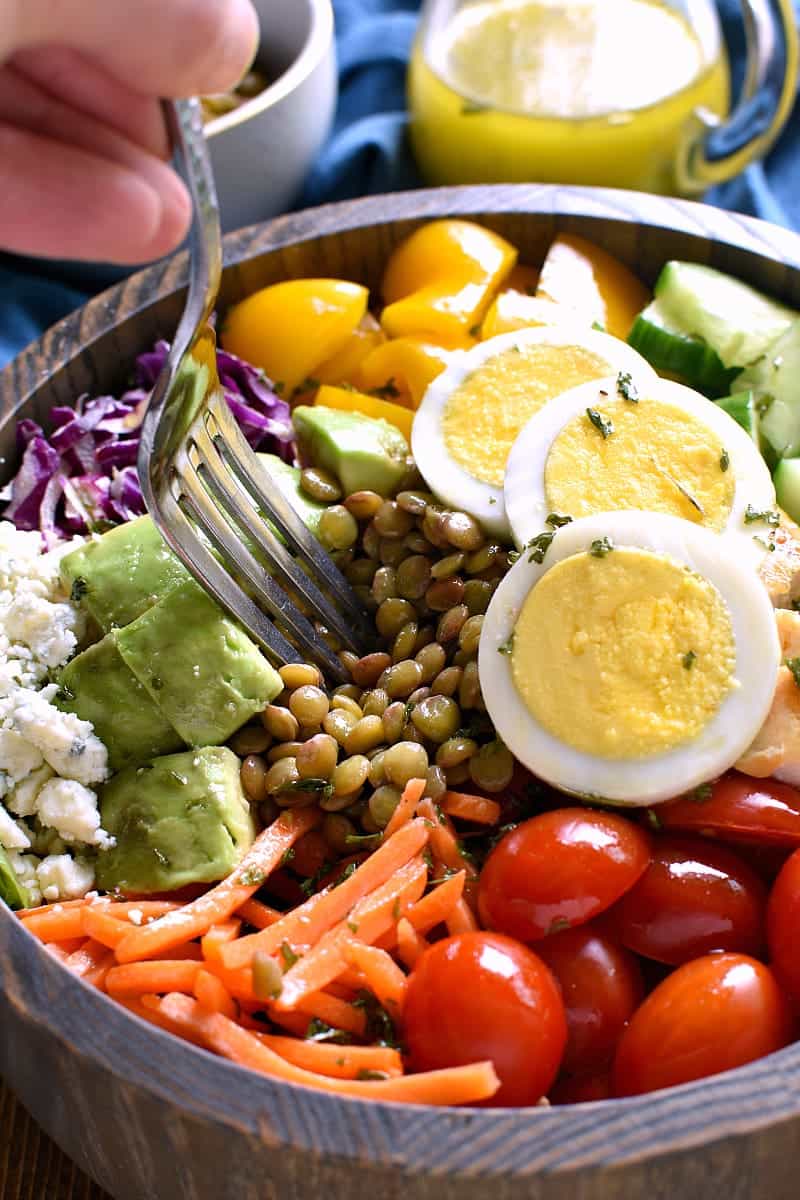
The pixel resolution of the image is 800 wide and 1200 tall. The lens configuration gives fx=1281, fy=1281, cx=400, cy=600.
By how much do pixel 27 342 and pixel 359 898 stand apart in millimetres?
2125

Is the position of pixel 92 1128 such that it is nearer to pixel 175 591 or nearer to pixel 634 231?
pixel 175 591

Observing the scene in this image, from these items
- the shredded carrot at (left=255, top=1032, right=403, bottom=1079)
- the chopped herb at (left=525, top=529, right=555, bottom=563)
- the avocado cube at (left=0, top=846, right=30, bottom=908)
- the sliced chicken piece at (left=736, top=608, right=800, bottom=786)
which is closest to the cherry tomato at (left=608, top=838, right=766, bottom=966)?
the sliced chicken piece at (left=736, top=608, right=800, bottom=786)

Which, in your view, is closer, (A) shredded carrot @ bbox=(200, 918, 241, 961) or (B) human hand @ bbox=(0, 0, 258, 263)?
(B) human hand @ bbox=(0, 0, 258, 263)

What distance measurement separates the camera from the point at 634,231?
323cm

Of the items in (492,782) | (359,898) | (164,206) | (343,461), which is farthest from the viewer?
(343,461)

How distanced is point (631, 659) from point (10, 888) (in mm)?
1169

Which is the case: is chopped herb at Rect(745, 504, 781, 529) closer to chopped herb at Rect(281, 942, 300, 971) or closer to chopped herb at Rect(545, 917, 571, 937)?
chopped herb at Rect(545, 917, 571, 937)

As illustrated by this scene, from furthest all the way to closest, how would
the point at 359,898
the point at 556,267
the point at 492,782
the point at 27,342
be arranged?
1. the point at 27,342
2. the point at 556,267
3. the point at 492,782
4. the point at 359,898

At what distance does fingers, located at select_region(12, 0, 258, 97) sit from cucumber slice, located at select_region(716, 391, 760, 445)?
1500mm

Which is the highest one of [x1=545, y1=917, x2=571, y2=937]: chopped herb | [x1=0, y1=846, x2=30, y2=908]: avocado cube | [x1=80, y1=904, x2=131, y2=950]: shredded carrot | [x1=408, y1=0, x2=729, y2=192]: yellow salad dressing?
[x1=408, y1=0, x2=729, y2=192]: yellow salad dressing

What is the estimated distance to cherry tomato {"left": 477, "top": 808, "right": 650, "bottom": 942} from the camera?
6.84 ft

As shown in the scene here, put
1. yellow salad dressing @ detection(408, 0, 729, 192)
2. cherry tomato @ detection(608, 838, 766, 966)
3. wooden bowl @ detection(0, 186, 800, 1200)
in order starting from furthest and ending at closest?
1. yellow salad dressing @ detection(408, 0, 729, 192)
2. cherry tomato @ detection(608, 838, 766, 966)
3. wooden bowl @ detection(0, 186, 800, 1200)

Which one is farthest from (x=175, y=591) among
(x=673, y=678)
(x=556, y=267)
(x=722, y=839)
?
(x=556, y=267)

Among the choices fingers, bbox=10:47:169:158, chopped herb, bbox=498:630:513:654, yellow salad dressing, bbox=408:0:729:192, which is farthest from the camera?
yellow salad dressing, bbox=408:0:729:192
